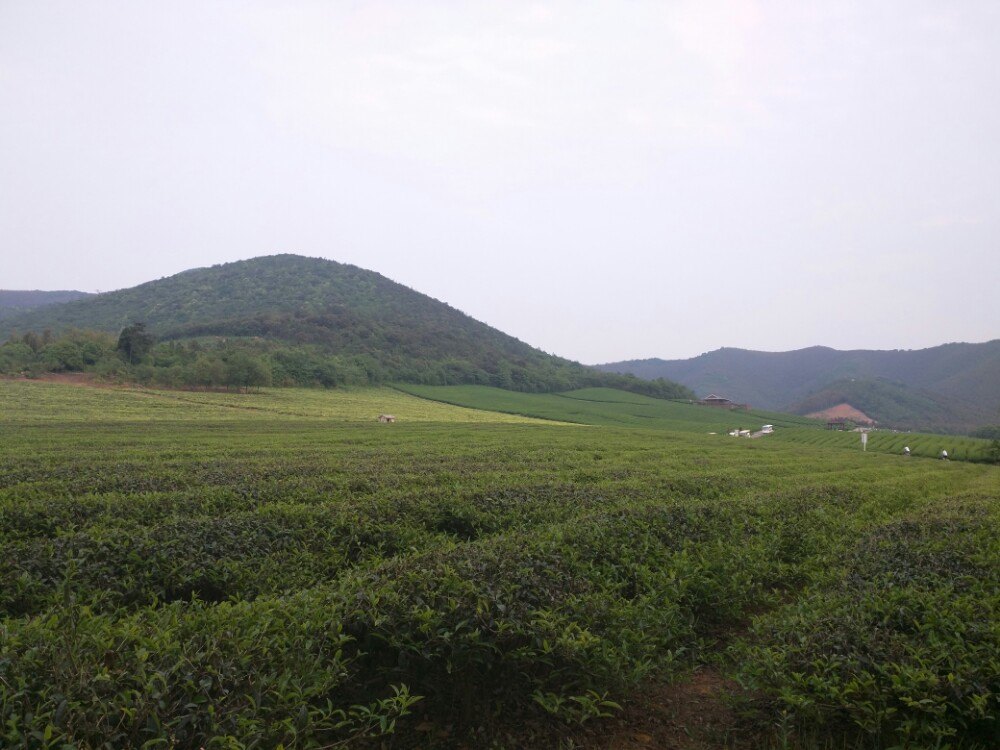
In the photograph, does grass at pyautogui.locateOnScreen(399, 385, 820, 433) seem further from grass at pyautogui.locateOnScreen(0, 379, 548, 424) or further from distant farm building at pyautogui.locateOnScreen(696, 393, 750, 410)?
grass at pyautogui.locateOnScreen(0, 379, 548, 424)

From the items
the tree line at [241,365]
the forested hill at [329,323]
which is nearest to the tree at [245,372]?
the tree line at [241,365]

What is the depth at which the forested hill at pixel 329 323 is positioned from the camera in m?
90.9

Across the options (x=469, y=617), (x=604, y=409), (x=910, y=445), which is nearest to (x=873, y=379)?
(x=604, y=409)

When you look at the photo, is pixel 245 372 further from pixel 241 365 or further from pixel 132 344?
pixel 132 344

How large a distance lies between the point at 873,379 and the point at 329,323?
114m

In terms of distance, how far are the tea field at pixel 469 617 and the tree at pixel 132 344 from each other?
57.9 meters

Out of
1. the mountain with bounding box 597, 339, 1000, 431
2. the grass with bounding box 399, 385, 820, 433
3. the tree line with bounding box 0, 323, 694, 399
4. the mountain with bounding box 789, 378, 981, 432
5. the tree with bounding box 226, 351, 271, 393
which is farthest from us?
the mountain with bounding box 597, 339, 1000, 431

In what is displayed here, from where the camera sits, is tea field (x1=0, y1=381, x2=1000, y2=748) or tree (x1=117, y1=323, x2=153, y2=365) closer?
tea field (x1=0, y1=381, x2=1000, y2=748)

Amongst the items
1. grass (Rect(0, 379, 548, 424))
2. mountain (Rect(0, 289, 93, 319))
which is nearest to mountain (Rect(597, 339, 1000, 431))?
grass (Rect(0, 379, 548, 424))

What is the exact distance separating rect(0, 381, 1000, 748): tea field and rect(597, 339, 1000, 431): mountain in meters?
111

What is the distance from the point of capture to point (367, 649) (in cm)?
441

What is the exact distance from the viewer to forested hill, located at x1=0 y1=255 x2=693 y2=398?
298ft

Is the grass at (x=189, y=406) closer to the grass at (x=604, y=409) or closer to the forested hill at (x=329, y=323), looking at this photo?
the grass at (x=604, y=409)

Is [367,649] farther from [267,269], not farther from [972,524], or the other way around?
[267,269]
